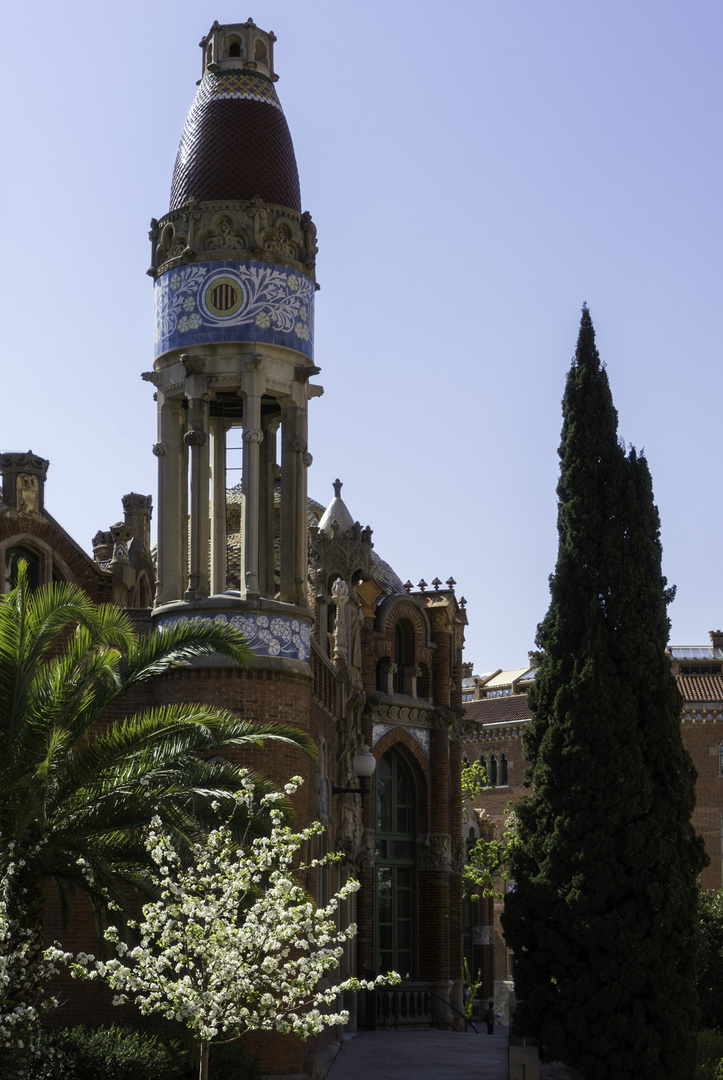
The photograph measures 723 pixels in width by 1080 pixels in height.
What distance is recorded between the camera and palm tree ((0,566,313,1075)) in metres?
14.8

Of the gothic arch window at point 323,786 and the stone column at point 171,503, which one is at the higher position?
the stone column at point 171,503

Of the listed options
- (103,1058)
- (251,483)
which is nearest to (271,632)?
(251,483)

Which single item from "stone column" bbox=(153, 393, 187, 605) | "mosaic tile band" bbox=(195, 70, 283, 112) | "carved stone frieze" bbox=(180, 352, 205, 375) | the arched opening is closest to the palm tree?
"stone column" bbox=(153, 393, 187, 605)

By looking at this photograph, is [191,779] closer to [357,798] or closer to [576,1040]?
[576,1040]

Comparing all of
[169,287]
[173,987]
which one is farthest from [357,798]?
[173,987]

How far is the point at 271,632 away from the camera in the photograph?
65.5 ft

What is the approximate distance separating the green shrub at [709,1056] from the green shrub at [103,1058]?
8.05 m

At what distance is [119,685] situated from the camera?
15820mm

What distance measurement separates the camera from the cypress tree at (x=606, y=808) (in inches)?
810

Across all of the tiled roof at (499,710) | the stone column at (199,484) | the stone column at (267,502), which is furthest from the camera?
the tiled roof at (499,710)

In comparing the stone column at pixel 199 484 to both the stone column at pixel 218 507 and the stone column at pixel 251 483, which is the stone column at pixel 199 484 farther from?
the stone column at pixel 251 483

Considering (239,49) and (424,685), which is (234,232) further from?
(424,685)

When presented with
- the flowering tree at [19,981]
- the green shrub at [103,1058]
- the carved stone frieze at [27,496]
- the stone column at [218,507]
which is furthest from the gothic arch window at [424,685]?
the flowering tree at [19,981]

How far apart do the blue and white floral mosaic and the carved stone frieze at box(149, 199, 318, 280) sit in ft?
0.51
